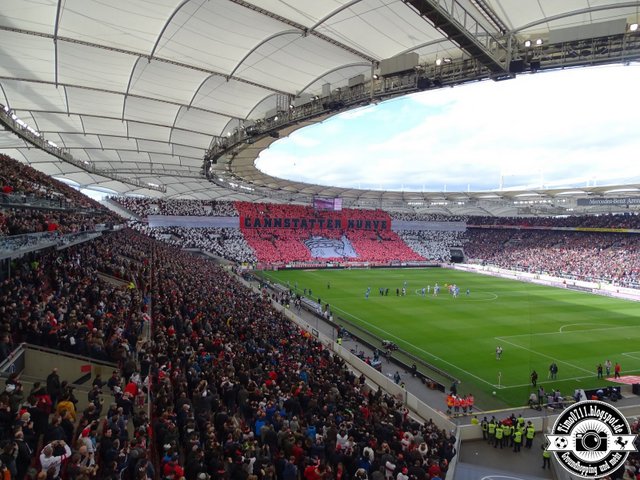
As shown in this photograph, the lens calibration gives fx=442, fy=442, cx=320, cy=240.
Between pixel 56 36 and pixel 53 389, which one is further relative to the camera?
pixel 56 36

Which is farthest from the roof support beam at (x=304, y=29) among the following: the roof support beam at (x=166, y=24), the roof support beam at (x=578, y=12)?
the roof support beam at (x=578, y=12)

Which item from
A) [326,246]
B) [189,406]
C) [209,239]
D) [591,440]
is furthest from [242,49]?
[326,246]

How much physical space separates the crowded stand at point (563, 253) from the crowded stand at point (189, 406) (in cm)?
4205

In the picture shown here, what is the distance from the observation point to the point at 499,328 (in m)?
26.6

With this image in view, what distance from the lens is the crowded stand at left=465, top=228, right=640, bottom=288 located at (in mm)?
48281

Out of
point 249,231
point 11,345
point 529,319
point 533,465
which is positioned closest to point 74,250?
point 11,345

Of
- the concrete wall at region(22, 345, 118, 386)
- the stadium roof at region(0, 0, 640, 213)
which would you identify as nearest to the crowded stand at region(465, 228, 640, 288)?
the stadium roof at region(0, 0, 640, 213)

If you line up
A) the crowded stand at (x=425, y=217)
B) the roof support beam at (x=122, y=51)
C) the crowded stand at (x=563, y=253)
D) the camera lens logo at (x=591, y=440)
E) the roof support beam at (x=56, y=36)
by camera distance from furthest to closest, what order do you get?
the crowded stand at (x=425, y=217) < the crowded stand at (x=563, y=253) < the roof support beam at (x=122, y=51) < the roof support beam at (x=56, y=36) < the camera lens logo at (x=591, y=440)

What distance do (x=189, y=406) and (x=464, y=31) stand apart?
9.61 meters

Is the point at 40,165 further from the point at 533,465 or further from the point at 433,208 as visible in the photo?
the point at 433,208

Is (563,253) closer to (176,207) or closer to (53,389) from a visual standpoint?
(176,207)

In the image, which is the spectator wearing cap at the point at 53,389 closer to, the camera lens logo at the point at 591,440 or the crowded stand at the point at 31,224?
the crowded stand at the point at 31,224

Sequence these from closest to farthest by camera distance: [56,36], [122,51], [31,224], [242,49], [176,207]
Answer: [56,36], [122,51], [242,49], [31,224], [176,207]

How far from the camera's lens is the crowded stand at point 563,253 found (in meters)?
48.3
